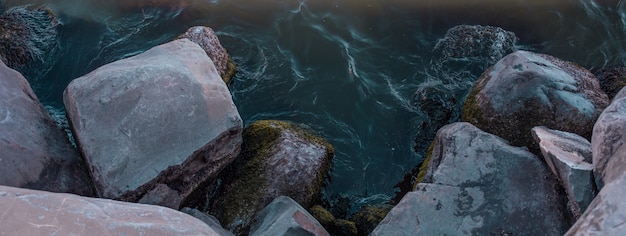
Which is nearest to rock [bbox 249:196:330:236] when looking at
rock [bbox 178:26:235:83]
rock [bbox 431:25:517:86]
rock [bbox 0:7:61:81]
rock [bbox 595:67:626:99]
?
rock [bbox 178:26:235:83]

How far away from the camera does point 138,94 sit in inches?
224

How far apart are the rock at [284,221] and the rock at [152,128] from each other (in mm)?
860

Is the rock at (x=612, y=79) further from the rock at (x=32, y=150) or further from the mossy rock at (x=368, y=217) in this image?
the rock at (x=32, y=150)

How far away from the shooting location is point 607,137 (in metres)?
4.58

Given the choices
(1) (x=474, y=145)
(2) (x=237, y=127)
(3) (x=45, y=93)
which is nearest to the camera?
(1) (x=474, y=145)

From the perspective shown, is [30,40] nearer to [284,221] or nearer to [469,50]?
[284,221]

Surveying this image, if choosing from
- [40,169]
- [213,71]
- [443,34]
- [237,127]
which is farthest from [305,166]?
[443,34]

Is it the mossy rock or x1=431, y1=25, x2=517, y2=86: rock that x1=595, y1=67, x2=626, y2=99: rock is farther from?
the mossy rock

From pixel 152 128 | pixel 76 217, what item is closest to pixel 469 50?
pixel 152 128

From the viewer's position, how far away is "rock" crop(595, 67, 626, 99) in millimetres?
7227

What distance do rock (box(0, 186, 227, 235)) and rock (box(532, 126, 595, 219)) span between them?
2.90 m

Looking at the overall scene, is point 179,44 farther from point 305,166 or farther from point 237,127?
point 305,166

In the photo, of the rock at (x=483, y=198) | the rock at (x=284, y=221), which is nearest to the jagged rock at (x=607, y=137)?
the rock at (x=483, y=198)

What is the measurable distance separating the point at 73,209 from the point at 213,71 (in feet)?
8.85
